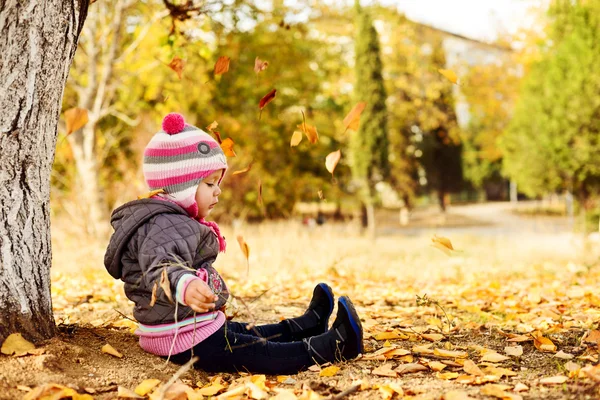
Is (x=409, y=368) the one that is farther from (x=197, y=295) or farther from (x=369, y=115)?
(x=369, y=115)

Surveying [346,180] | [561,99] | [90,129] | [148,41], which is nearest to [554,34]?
[561,99]

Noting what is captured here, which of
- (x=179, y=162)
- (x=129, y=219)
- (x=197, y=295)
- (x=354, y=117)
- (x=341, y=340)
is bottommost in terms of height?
(x=341, y=340)

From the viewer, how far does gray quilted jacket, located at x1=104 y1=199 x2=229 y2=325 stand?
221cm

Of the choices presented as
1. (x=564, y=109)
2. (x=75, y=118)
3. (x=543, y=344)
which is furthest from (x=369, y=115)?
(x=75, y=118)

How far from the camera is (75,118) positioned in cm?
232

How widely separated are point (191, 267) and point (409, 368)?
949mm

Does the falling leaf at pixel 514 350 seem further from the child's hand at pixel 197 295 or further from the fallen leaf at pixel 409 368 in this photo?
the child's hand at pixel 197 295

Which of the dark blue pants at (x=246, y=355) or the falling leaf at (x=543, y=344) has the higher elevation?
the dark blue pants at (x=246, y=355)

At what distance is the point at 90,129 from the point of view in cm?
870

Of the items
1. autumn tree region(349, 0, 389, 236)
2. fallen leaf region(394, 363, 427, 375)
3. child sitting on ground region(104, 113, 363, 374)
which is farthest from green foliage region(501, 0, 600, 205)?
child sitting on ground region(104, 113, 363, 374)

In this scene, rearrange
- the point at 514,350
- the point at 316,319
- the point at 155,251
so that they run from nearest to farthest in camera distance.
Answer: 1. the point at 155,251
2. the point at 514,350
3. the point at 316,319

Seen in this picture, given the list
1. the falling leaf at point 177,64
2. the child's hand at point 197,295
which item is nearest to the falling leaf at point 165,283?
the child's hand at point 197,295

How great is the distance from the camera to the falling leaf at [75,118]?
2303 millimetres

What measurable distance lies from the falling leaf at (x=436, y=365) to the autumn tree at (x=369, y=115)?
43.2ft
